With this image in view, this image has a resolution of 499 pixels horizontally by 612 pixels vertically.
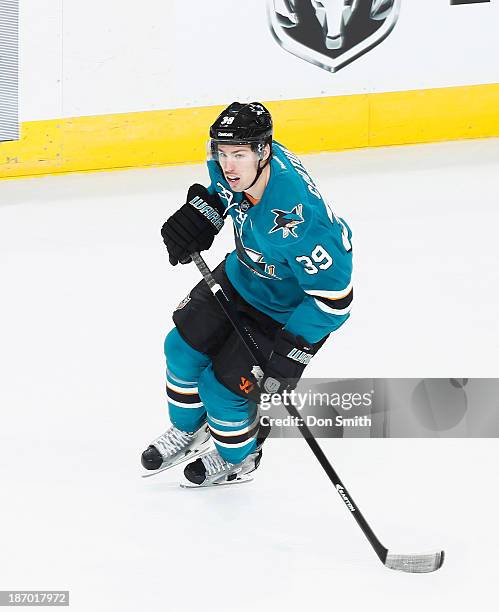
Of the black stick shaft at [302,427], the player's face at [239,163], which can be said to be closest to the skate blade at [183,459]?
the black stick shaft at [302,427]

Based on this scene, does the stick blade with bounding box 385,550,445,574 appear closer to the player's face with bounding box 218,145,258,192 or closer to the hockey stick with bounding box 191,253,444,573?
the hockey stick with bounding box 191,253,444,573

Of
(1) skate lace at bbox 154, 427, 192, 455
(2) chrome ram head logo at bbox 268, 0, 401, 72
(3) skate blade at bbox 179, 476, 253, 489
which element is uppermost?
(2) chrome ram head logo at bbox 268, 0, 401, 72

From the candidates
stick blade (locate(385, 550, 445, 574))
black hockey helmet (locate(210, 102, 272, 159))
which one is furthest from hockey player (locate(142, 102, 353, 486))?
stick blade (locate(385, 550, 445, 574))

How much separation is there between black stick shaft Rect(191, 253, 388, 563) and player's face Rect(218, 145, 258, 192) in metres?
0.33

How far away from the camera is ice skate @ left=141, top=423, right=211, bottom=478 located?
2.63 meters

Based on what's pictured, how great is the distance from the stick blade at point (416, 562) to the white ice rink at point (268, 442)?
0.03 m

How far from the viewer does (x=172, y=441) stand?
8.79 ft

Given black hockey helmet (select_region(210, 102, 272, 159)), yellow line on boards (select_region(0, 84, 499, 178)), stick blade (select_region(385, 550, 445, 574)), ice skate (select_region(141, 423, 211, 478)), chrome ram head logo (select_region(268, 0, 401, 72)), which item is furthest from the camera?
yellow line on boards (select_region(0, 84, 499, 178))

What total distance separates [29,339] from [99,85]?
1989 millimetres

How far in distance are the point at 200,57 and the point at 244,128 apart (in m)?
2.81

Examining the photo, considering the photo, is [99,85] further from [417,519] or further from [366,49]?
[417,519]

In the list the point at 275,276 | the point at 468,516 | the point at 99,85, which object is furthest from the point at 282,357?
the point at 99,85

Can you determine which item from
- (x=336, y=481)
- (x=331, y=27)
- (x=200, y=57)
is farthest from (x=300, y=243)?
(x=200, y=57)

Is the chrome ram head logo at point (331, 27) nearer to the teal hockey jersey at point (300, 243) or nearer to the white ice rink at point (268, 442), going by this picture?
the white ice rink at point (268, 442)
